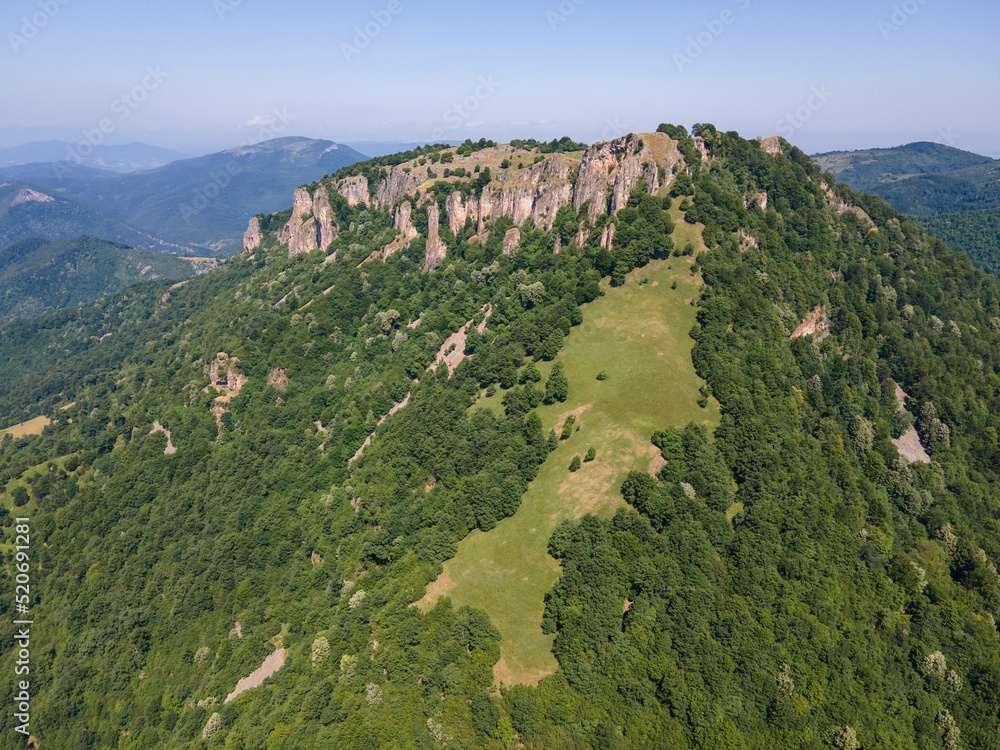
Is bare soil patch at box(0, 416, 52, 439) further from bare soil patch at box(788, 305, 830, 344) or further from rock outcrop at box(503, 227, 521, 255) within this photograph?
bare soil patch at box(788, 305, 830, 344)

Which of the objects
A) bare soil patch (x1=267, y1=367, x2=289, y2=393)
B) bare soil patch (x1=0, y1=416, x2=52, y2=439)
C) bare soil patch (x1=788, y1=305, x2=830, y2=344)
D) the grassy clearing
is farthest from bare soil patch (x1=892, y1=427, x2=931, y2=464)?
bare soil patch (x1=0, y1=416, x2=52, y2=439)

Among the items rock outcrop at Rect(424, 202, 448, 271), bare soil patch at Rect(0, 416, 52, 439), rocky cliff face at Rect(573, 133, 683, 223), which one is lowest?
bare soil patch at Rect(0, 416, 52, 439)

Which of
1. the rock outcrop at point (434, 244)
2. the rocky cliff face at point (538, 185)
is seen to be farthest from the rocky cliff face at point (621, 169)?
the rock outcrop at point (434, 244)

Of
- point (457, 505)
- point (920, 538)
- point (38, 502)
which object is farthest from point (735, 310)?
point (38, 502)

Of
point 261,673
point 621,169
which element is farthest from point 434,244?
point 261,673

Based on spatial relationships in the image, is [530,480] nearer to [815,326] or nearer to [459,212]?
[815,326]

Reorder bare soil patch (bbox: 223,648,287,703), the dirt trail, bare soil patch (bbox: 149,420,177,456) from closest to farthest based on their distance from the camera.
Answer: bare soil patch (bbox: 223,648,287,703) → the dirt trail → bare soil patch (bbox: 149,420,177,456)

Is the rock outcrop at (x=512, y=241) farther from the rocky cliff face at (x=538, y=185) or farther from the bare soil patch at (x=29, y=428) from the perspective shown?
the bare soil patch at (x=29, y=428)
